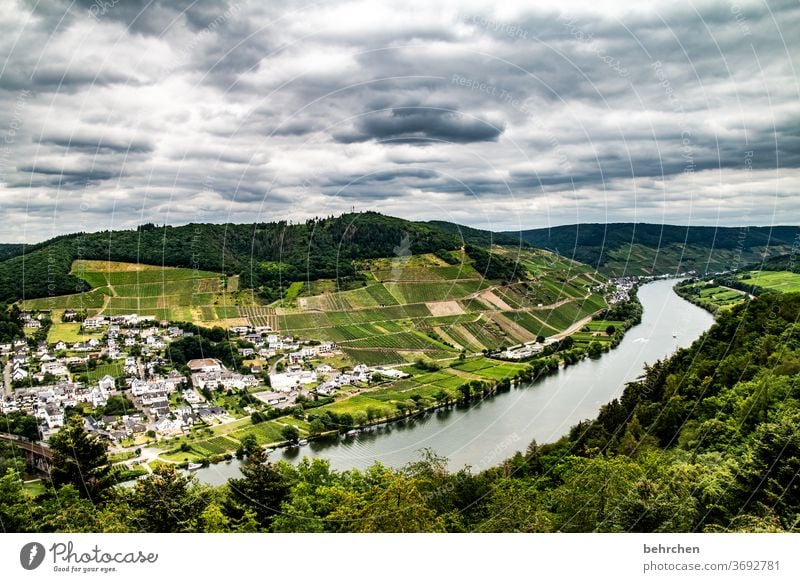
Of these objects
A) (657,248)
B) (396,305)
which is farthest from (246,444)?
(657,248)

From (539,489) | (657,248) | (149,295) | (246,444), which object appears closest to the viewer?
(539,489)

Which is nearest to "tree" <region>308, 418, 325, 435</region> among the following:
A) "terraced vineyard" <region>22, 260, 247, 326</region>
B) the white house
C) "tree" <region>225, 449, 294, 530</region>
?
"terraced vineyard" <region>22, 260, 247, 326</region>

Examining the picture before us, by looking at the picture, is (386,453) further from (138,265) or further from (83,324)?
(138,265)

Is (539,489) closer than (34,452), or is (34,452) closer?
(539,489)

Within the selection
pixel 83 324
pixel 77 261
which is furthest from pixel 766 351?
pixel 77 261

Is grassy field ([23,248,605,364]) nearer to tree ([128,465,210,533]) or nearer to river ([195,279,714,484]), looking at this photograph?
river ([195,279,714,484])

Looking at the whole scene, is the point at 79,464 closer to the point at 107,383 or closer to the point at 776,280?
the point at 107,383
